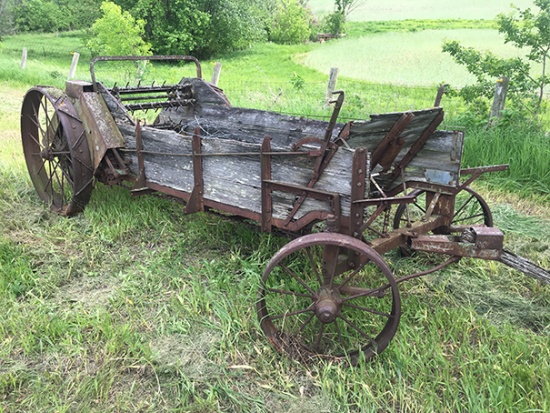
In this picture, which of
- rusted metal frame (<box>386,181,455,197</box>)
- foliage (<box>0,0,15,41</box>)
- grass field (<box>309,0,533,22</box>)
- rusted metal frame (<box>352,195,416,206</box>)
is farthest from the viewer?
foliage (<box>0,0,15,41</box>)

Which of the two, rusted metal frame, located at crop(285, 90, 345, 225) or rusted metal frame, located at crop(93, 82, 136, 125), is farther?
rusted metal frame, located at crop(93, 82, 136, 125)

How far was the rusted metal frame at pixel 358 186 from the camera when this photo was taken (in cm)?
264

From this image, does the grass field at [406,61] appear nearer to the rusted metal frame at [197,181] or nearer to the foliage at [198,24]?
the foliage at [198,24]

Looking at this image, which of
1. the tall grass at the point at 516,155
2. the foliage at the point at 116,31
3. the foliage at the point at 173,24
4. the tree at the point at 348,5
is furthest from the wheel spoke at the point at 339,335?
the tree at the point at 348,5

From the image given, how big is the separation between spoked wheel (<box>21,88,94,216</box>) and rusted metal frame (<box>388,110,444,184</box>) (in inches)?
111

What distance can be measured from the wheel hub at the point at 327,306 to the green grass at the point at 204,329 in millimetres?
305

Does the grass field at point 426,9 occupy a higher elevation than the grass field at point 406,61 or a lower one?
higher

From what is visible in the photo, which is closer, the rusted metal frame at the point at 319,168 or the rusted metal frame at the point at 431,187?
the rusted metal frame at the point at 319,168

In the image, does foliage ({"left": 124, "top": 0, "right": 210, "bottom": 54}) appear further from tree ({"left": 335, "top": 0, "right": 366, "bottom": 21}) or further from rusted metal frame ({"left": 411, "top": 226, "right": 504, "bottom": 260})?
rusted metal frame ({"left": 411, "top": 226, "right": 504, "bottom": 260})

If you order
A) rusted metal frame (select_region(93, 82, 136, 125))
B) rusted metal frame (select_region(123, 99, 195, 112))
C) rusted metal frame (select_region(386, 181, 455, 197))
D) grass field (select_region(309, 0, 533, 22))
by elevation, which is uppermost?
grass field (select_region(309, 0, 533, 22))

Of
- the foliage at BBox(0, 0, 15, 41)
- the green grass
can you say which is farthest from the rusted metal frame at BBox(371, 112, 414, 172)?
the foliage at BBox(0, 0, 15, 41)

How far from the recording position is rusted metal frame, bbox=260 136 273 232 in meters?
3.07

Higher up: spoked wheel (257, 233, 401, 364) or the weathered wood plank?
the weathered wood plank

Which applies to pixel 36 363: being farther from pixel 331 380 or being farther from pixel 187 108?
pixel 187 108
